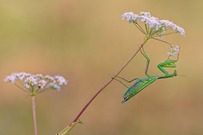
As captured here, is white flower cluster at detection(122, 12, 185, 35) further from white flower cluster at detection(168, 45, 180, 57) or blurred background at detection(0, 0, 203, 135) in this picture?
blurred background at detection(0, 0, 203, 135)

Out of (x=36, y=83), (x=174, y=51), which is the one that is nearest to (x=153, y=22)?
(x=174, y=51)

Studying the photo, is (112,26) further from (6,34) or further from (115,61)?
(6,34)

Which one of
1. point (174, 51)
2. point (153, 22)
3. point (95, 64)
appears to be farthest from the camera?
point (95, 64)

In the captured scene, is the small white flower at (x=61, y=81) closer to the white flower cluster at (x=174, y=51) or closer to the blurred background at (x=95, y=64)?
the white flower cluster at (x=174, y=51)

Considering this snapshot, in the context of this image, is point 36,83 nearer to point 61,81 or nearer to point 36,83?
point 36,83

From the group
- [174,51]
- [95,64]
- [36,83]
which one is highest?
[95,64]

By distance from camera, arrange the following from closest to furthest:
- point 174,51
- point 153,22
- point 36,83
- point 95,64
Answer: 1. point 36,83
2. point 153,22
3. point 174,51
4. point 95,64

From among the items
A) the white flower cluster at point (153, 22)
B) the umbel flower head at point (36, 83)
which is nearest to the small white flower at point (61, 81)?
the umbel flower head at point (36, 83)

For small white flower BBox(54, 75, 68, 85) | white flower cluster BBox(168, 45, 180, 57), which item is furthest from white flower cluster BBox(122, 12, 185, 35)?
small white flower BBox(54, 75, 68, 85)
